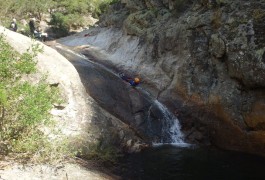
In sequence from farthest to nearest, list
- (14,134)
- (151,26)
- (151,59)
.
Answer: (151,26), (151,59), (14,134)

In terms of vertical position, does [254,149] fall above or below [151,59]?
below

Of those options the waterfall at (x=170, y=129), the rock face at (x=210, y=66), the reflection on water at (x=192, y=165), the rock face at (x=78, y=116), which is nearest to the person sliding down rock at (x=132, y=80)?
the rock face at (x=210, y=66)

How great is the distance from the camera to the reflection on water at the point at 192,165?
42.8ft

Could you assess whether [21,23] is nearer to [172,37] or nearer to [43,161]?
[172,37]

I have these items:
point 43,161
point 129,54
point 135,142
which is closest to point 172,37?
point 129,54

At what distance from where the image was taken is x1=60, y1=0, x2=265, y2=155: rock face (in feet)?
50.7

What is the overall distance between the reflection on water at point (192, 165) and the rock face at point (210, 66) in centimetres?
122

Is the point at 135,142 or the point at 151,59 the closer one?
the point at 135,142

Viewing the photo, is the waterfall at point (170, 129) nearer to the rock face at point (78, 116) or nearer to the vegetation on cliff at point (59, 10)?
the rock face at point (78, 116)

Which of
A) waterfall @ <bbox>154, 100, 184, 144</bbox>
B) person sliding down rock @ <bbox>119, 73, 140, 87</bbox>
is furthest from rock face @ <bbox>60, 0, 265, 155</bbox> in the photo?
person sliding down rock @ <bbox>119, 73, 140, 87</bbox>

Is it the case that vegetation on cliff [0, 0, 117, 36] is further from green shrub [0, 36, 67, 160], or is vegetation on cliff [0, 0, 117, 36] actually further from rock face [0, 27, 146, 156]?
green shrub [0, 36, 67, 160]

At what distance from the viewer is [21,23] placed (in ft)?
147

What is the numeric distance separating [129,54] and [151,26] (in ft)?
8.25

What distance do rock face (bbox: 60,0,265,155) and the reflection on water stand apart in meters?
1.22
